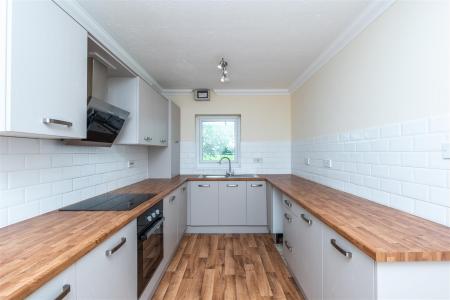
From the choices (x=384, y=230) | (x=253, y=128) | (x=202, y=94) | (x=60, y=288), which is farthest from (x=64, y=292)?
(x=253, y=128)

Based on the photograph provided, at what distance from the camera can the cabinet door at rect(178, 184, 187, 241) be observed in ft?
10.1

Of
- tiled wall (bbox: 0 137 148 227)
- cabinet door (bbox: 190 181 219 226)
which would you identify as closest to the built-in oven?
tiled wall (bbox: 0 137 148 227)

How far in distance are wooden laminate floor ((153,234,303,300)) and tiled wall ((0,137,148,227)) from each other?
44.5 inches

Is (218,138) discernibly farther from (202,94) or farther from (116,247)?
(116,247)

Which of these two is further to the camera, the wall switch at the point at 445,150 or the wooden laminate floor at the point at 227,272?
the wooden laminate floor at the point at 227,272

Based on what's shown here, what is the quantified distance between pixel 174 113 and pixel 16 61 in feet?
8.67

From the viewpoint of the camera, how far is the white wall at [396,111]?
128cm

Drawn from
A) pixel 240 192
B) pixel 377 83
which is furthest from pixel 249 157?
pixel 377 83

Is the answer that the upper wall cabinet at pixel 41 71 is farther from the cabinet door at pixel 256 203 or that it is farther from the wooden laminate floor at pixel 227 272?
the cabinet door at pixel 256 203

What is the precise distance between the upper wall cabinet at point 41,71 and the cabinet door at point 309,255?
1.65 metres

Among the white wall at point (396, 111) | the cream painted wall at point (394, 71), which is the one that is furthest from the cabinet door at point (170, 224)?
the cream painted wall at point (394, 71)

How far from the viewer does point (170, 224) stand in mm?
2607

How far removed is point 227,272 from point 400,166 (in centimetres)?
185

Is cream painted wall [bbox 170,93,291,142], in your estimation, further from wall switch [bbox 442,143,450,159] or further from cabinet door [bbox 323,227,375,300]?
wall switch [bbox 442,143,450,159]
